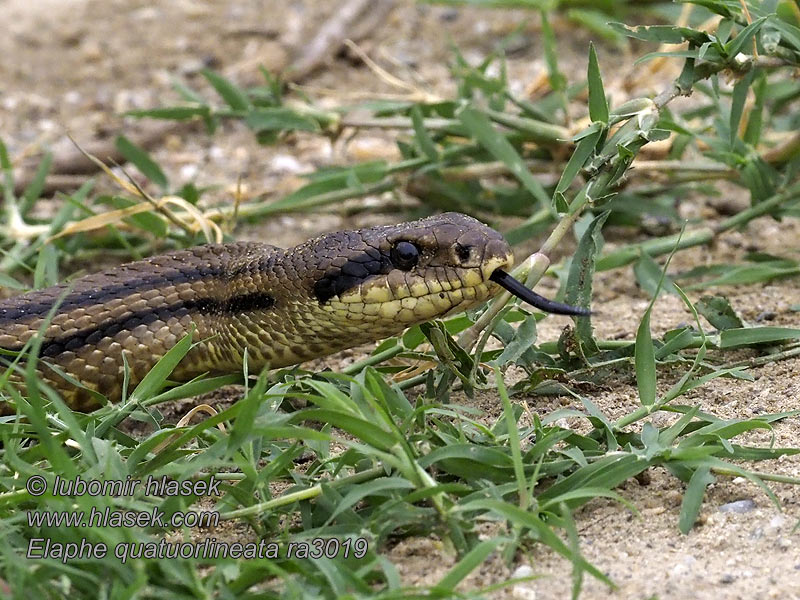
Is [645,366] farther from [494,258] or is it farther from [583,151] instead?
[583,151]

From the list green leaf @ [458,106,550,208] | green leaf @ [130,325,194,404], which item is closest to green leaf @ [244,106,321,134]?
green leaf @ [458,106,550,208]

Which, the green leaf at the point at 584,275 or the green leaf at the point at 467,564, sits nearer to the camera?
the green leaf at the point at 467,564

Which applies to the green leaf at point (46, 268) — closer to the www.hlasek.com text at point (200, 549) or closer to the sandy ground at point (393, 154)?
the sandy ground at point (393, 154)

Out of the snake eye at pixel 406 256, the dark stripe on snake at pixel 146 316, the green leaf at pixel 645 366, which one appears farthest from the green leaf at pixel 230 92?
the green leaf at pixel 645 366

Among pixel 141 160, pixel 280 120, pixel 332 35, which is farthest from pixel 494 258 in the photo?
pixel 332 35

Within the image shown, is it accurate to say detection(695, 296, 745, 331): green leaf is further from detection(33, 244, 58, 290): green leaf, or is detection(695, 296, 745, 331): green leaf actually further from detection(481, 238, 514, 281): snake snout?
detection(33, 244, 58, 290): green leaf

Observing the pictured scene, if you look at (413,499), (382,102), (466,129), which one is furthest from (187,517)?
(382,102)

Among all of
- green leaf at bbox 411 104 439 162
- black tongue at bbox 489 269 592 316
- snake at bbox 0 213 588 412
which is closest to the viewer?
black tongue at bbox 489 269 592 316
